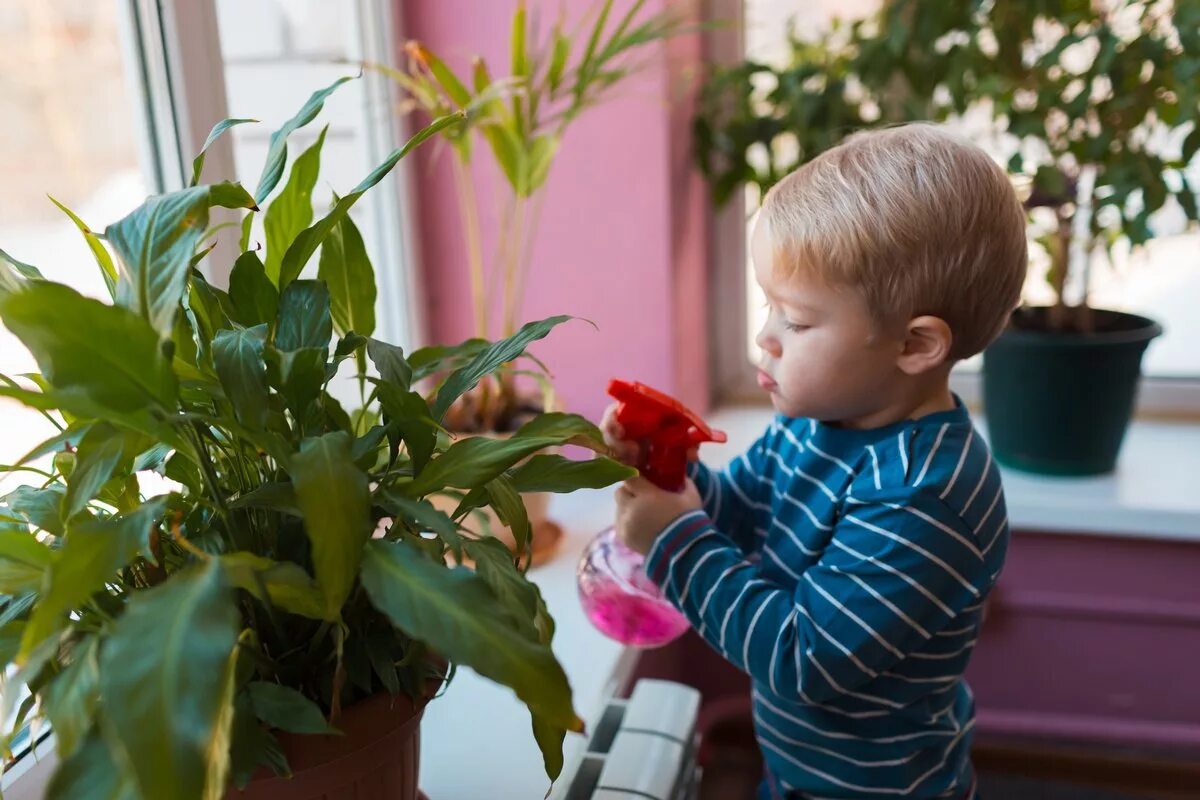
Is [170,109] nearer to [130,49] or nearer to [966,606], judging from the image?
[130,49]

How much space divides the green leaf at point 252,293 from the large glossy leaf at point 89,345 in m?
0.18

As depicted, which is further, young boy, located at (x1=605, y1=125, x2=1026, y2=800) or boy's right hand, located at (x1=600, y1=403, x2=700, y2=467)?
boy's right hand, located at (x1=600, y1=403, x2=700, y2=467)

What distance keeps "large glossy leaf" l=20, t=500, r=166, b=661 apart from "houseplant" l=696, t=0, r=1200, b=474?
47.7 inches

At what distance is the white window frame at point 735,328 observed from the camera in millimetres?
1826

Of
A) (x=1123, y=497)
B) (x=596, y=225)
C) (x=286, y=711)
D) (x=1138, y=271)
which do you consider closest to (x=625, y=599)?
(x=286, y=711)

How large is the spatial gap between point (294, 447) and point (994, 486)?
0.59 metres

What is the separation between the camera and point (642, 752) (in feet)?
3.65

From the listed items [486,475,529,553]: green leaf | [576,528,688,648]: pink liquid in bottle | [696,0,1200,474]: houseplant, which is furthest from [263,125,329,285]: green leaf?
[696,0,1200,474]: houseplant

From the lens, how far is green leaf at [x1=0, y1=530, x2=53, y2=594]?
615 mm

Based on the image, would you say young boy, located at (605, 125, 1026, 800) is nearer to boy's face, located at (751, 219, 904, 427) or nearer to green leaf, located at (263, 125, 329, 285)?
boy's face, located at (751, 219, 904, 427)

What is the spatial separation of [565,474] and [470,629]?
0.23m

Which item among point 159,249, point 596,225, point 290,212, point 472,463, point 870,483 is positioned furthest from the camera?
point 596,225

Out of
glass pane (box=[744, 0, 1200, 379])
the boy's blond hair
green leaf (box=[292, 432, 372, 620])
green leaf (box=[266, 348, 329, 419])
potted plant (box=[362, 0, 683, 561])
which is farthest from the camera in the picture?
glass pane (box=[744, 0, 1200, 379])

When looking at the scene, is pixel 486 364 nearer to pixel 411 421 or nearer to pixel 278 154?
pixel 411 421
